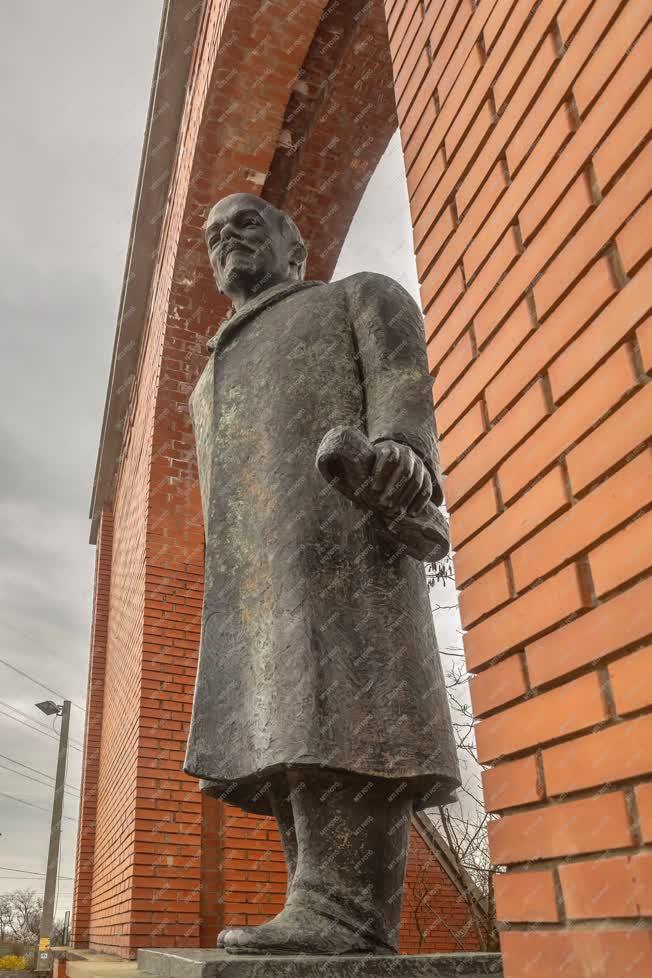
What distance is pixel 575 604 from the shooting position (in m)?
1.30

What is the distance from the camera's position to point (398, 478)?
1.86 meters

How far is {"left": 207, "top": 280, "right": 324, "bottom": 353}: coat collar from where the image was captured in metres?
2.53

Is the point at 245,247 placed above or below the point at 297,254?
below

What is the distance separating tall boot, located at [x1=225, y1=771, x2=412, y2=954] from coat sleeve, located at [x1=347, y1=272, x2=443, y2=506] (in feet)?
2.27

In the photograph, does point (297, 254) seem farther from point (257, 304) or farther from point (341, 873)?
point (341, 873)

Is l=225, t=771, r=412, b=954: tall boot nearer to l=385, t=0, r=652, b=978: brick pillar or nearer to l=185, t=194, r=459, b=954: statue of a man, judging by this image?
l=185, t=194, r=459, b=954: statue of a man

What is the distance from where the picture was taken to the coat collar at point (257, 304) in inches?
99.4

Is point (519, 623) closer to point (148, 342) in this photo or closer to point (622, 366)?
point (622, 366)

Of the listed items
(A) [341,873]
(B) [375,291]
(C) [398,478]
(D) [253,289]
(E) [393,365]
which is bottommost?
(A) [341,873]

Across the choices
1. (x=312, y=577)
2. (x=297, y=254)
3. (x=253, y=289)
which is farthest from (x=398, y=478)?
(x=297, y=254)

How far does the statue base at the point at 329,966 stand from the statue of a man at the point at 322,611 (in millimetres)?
59

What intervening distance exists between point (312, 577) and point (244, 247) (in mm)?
1183

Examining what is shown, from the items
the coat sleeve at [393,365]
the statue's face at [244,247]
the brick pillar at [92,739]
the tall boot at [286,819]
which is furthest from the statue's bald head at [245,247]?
the brick pillar at [92,739]

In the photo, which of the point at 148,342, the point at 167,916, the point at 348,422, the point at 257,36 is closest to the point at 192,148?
the point at 257,36
